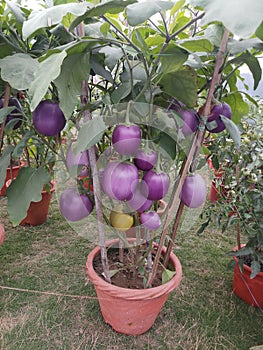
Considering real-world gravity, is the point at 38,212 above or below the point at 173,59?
below

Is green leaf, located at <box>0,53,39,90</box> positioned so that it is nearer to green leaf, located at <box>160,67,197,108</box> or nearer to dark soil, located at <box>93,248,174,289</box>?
green leaf, located at <box>160,67,197,108</box>

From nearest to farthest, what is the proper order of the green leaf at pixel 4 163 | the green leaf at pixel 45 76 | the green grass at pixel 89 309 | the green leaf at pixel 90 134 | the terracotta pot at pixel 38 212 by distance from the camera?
the green leaf at pixel 45 76, the green leaf at pixel 90 134, the green leaf at pixel 4 163, the green grass at pixel 89 309, the terracotta pot at pixel 38 212

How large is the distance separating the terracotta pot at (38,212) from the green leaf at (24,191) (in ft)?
2.09

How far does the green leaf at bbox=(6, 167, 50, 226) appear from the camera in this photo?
637 mm

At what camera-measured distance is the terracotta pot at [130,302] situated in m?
0.69

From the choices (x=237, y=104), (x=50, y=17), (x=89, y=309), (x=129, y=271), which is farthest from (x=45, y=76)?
(x=89, y=309)

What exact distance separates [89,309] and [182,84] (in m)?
0.67

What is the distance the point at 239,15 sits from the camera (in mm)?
267

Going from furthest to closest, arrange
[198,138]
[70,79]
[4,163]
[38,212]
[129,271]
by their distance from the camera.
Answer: [38,212]
[129,271]
[4,163]
[198,138]
[70,79]

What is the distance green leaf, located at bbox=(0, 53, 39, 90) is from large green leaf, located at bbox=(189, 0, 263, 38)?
A: 0.97ft

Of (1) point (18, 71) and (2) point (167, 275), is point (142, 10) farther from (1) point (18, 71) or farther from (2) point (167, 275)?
(2) point (167, 275)

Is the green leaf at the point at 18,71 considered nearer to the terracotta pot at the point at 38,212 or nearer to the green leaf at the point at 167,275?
the green leaf at the point at 167,275

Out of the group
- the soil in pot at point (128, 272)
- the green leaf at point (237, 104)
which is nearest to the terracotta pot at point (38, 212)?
the soil in pot at point (128, 272)

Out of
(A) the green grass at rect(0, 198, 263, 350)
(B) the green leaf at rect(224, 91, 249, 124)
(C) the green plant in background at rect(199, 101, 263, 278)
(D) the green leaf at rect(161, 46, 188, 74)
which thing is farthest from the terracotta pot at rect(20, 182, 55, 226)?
(D) the green leaf at rect(161, 46, 188, 74)
